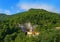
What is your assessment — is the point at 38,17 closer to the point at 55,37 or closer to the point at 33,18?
the point at 33,18

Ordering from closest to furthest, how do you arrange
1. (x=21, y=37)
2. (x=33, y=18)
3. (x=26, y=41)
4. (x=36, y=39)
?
1. (x=36, y=39)
2. (x=26, y=41)
3. (x=21, y=37)
4. (x=33, y=18)

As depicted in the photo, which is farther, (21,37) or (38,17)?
(38,17)

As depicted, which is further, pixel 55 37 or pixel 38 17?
pixel 38 17

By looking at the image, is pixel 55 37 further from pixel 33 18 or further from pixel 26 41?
pixel 33 18

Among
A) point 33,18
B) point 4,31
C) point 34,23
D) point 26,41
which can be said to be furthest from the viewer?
point 33,18

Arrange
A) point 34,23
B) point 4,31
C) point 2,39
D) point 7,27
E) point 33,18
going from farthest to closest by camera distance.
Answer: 1. point 33,18
2. point 34,23
3. point 7,27
4. point 4,31
5. point 2,39

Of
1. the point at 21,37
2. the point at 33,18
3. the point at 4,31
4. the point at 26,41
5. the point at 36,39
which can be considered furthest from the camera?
the point at 33,18

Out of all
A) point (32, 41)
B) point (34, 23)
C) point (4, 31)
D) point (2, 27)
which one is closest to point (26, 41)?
point (32, 41)

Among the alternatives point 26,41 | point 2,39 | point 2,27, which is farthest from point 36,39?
point 2,27

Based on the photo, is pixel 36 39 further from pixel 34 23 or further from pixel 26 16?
pixel 26 16
